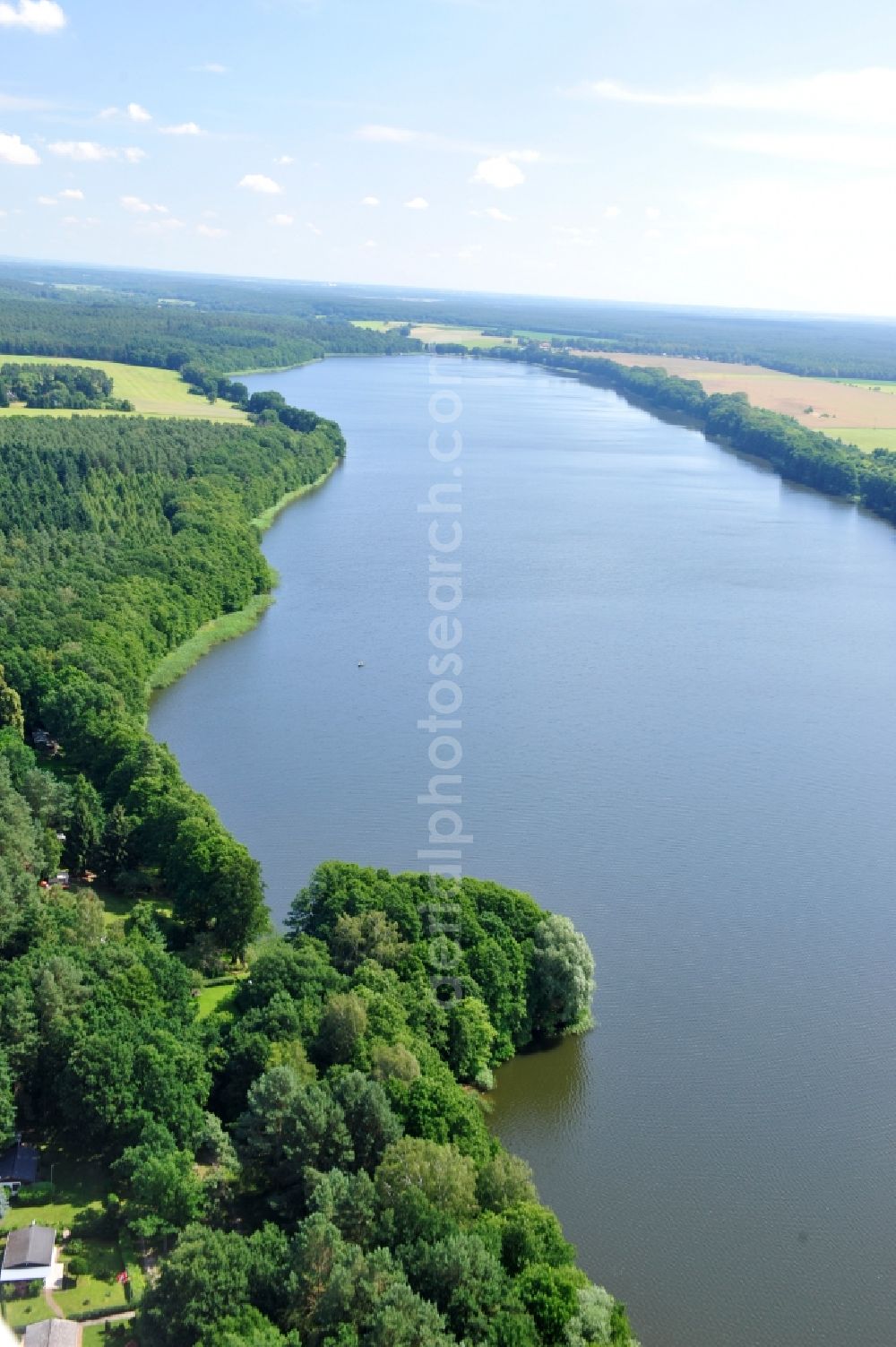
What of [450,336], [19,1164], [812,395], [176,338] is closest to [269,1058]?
[19,1164]

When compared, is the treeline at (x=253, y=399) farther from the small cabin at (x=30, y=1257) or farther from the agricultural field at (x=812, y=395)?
the small cabin at (x=30, y=1257)

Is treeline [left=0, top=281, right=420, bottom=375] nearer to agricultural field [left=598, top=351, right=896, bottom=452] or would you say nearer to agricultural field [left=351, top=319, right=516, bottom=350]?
agricultural field [left=351, top=319, right=516, bottom=350]

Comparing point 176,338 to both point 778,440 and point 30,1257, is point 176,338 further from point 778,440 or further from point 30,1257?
point 30,1257

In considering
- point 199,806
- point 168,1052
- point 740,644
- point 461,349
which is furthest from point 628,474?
point 461,349

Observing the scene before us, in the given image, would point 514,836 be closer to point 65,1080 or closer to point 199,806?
point 199,806

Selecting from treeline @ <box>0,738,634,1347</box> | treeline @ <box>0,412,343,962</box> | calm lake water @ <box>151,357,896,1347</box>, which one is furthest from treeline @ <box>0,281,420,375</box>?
treeline @ <box>0,738,634,1347</box>

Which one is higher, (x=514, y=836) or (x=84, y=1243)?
(x=514, y=836)
